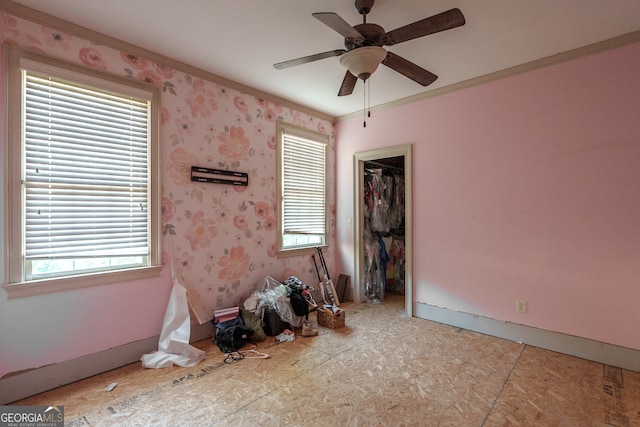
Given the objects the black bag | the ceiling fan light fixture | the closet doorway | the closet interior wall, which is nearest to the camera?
the ceiling fan light fixture

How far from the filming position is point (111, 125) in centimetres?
247

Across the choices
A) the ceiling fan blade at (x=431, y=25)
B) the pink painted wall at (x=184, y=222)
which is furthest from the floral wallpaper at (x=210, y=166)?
the ceiling fan blade at (x=431, y=25)

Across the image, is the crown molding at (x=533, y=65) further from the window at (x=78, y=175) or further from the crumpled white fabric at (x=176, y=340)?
the crumpled white fabric at (x=176, y=340)

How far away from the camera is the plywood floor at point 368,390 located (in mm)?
1887

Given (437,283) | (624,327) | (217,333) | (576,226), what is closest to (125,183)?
(217,333)

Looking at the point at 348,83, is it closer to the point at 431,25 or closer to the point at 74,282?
the point at 431,25

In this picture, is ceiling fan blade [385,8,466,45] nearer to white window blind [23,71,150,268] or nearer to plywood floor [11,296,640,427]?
white window blind [23,71,150,268]

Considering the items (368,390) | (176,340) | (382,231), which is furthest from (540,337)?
(176,340)

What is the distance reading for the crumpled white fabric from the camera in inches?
99.3

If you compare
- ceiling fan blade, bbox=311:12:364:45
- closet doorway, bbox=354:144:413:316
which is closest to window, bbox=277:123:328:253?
closet doorway, bbox=354:144:413:316

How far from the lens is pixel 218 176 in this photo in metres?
3.12

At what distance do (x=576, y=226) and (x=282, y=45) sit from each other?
3.04 metres

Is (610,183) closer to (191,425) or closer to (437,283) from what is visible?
(437,283)

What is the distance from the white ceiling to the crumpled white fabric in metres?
2.13
